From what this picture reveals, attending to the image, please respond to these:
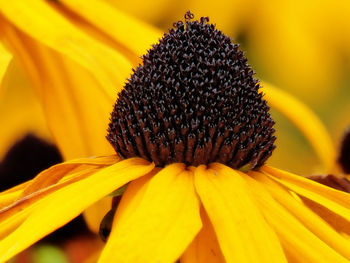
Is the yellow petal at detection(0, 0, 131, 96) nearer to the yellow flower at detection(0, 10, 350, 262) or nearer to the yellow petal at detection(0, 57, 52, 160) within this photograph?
the yellow petal at detection(0, 57, 52, 160)

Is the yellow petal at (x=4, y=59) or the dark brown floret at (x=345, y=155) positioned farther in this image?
the dark brown floret at (x=345, y=155)

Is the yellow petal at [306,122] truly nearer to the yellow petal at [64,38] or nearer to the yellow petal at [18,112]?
the yellow petal at [64,38]

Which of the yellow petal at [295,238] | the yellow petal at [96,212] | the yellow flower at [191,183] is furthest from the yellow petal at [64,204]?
the yellow petal at [96,212]

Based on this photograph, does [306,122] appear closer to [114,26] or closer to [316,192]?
[114,26]

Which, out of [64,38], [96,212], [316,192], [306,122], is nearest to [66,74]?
[64,38]

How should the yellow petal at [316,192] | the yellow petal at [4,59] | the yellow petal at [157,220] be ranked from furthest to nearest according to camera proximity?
the yellow petal at [4,59] < the yellow petal at [316,192] < the yellow petal at [157,220]

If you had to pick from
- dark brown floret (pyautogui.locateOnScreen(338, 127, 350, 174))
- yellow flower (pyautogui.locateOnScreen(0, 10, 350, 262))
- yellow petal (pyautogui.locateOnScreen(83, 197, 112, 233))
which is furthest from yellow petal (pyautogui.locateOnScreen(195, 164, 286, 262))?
dark brown floret (pyautogui.locateOnScreen(338, 127, 350, 174))
